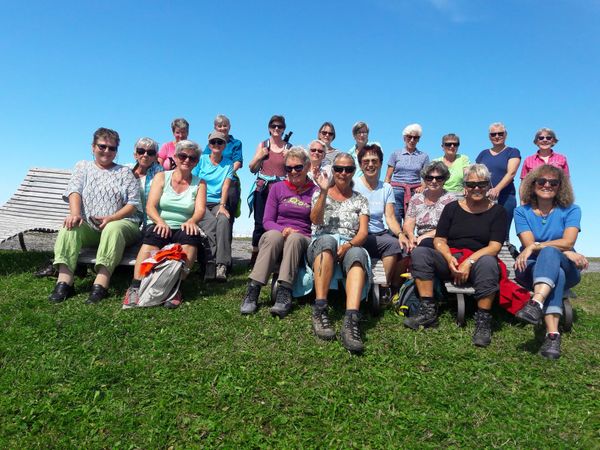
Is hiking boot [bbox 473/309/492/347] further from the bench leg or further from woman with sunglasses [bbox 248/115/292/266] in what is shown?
woman with sunglasses [bbox 248/115/292/266]

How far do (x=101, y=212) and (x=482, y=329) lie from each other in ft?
17.2

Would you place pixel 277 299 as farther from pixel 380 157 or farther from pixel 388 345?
pixel 380 157

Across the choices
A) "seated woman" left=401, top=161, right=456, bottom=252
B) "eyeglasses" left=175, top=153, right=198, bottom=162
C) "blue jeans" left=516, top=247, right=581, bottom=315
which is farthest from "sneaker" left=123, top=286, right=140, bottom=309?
"blue jeans" left=516, top=247, right=581, bottom=315

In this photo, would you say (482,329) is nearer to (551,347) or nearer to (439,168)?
(551,347)

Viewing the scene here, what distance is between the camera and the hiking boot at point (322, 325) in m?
5.12

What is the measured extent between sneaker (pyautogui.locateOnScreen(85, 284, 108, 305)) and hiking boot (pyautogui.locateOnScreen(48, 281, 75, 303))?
13.3 inches

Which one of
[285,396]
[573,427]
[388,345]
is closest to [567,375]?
[573,427]

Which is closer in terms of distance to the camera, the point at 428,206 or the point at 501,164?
the point at 428,206

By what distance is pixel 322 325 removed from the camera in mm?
5242

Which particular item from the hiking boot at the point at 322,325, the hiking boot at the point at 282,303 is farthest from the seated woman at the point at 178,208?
the hiking boot at the point at 322,325

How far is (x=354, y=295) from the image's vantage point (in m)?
5.33

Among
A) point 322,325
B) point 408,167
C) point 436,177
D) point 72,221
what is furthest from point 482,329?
point 72,221

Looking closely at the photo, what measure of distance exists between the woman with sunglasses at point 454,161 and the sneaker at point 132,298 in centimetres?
543

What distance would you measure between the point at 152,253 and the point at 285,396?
3097 millimetres
